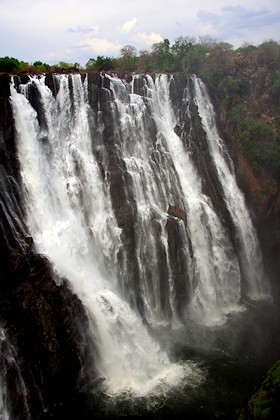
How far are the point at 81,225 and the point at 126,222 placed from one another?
2.76 metres

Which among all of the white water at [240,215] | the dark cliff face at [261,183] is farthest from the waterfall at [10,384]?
the dark cliff face at [261,183]

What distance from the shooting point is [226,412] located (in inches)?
690

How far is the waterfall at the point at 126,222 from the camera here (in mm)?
20578

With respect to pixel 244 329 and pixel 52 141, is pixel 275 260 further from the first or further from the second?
pixel 52 141

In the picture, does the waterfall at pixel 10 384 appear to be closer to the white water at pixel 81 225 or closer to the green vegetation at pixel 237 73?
the white water at pixel 81 225

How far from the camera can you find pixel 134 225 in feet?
79.5

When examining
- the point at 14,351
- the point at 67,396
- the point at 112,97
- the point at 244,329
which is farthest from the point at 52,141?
the point at 244,329

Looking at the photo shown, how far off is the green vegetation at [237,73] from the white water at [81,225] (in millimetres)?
6863

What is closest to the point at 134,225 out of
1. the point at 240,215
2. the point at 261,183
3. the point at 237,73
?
the point at 240,215

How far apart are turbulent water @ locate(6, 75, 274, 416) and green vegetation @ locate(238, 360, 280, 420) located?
6.52 m

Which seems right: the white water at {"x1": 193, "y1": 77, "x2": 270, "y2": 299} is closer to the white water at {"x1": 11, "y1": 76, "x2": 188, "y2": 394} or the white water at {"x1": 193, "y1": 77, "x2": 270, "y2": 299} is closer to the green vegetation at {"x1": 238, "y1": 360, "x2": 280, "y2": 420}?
the white water at {"x1": 11, "y1": 76, "x2": 188, "y2": 394}

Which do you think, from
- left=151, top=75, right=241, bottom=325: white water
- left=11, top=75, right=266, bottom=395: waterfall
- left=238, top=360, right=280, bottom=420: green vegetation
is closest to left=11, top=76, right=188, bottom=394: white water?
left=11, top=75, right=266, bottom=395: waterfall

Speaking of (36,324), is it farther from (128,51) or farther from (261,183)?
(128,51)

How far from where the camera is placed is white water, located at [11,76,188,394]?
20094 mm
